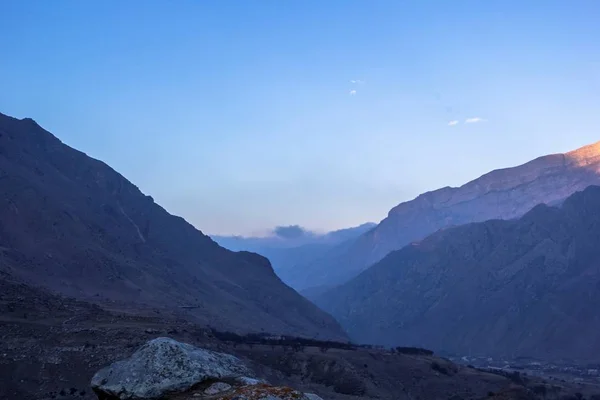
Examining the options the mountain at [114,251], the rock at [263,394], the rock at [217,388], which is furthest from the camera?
the mountain at [114,251]

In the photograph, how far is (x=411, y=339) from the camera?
17200 cm

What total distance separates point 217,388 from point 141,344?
35.5 meters

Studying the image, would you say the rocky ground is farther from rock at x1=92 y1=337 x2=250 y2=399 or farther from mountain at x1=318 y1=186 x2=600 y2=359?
mountain at x1=318 y1=186 x2=600 y2=359

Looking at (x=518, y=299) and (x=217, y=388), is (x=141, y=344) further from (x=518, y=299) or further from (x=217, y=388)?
(x=518, y=299)

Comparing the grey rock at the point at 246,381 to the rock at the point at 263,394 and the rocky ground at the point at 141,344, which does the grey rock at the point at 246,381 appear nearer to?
the rock at the point at 263,394

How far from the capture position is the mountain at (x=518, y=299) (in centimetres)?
14638

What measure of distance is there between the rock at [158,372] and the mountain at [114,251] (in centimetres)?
7321

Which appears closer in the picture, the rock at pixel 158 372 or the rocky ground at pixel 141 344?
the rock at pixel 158 372

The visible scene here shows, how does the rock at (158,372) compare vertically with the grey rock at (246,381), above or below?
above

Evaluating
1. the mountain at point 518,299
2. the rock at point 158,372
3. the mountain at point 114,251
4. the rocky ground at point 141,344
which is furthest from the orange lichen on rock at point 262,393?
the mountain at point 518,299

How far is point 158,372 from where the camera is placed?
29.5 ft

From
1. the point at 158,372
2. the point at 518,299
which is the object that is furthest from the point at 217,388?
the point at 518,299

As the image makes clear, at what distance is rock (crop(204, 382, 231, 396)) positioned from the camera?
28.7 feet

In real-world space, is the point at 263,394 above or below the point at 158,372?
below
